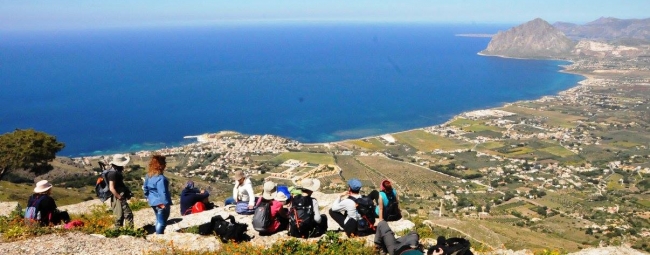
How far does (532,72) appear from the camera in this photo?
611 ft

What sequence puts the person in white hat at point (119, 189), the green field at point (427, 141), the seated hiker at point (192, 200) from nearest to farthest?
the person in white hat at point (119, 189)
the seated hiker at point (192, 200)
the green field at point (427, 141)

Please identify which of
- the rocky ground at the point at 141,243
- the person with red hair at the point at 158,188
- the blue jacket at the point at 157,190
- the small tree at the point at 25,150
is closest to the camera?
the rocky ground at the point at 141,243

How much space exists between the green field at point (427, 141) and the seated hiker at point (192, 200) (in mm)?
65703

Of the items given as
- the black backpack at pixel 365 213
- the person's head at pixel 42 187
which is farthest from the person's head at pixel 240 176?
the person's head at pixel 42 187

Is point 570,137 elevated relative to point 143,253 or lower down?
lower down

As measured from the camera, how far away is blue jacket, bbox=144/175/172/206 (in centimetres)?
911

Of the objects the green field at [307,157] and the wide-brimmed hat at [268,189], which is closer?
the wide-brimmed hat at [268,189]

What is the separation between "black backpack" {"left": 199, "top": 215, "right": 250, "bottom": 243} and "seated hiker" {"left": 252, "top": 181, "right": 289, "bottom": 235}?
0.35 metres

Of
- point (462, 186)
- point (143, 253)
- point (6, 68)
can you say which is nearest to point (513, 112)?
point (462, 186)

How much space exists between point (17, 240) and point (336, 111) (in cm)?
10447

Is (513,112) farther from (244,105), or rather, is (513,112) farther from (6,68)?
(6,68)

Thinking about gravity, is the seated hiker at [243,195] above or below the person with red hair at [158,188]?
below

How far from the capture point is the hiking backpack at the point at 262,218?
9328 millimetres

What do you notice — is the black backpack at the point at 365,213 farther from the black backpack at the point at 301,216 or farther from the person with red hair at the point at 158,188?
the person with red hair at the point at 158,188
